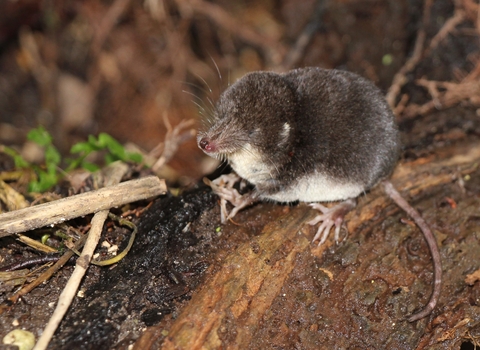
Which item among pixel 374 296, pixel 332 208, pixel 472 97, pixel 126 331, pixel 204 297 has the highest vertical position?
pixel 126 331

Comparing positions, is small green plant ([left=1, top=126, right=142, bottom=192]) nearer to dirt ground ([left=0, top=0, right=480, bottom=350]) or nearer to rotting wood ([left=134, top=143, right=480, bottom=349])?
dirt ground ([left=0, top=0, right=480, bottom=350])

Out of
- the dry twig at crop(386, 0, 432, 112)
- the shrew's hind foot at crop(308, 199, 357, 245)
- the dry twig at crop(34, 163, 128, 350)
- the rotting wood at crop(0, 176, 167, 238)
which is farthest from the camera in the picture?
the dry twig at crop(386, 0, 432, 112)

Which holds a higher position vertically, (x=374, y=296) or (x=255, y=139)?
(x=255, y=139)

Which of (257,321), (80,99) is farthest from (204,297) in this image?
(80,99)

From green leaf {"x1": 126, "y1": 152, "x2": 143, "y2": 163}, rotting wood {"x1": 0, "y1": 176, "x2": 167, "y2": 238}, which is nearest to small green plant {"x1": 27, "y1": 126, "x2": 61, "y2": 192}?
green leaf {"x1": 126, "y1": 152, "x2": 143, "y2": 163}

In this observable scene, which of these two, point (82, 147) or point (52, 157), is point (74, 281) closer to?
point (82, 147)

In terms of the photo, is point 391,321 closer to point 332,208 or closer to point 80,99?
point 332,208

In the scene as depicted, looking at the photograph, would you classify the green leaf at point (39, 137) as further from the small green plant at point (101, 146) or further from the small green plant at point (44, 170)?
the small green plant at point (101, 146)

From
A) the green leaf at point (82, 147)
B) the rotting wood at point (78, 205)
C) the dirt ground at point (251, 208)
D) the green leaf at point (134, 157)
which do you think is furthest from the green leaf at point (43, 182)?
the rotting wood at point (78, 205)
